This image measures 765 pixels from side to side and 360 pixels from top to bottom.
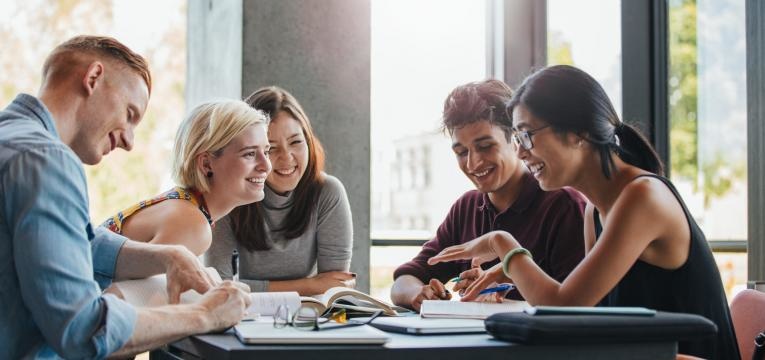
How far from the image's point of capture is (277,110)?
318 cm


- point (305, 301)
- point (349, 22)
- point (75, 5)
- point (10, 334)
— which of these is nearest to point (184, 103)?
point (75, 5)

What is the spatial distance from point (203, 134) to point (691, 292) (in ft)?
5.02

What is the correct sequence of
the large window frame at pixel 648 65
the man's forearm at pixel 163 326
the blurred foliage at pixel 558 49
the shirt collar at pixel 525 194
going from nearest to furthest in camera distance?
1. the man's forearm at pixel 163 326
2. the shirt collar at pixel 525 194
3. the large window frame at pixel 648 65
4. the blurred foliage at pixel 558 49

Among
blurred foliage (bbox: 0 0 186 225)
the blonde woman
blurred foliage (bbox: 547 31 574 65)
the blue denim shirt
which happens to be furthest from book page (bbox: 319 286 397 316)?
blurred foliage (bbox: 547 31 574 65)

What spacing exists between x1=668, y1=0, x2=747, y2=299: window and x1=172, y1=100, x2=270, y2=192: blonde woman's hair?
2.26 metres

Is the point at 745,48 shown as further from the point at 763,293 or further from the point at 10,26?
the point at 10,26

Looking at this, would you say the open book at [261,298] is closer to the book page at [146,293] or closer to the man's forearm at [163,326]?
the book page at [146,293]

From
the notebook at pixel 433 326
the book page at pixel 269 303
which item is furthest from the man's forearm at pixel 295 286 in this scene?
the notebook at pixel 433 326

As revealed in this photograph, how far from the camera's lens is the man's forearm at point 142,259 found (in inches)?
74.4

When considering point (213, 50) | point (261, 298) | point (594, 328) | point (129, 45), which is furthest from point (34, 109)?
point (129, 45)

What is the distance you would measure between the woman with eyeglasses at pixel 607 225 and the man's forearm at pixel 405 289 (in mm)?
391

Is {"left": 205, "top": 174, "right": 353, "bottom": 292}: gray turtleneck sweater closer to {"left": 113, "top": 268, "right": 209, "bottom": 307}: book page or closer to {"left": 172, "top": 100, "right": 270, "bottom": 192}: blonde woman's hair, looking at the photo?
{"left": 172, "top": 100, "right": 270, "bottom": 192}: blonde woman's hair

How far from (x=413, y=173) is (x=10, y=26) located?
227 cm

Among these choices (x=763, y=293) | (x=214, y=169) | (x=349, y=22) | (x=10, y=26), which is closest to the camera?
(x=763, y=293)
